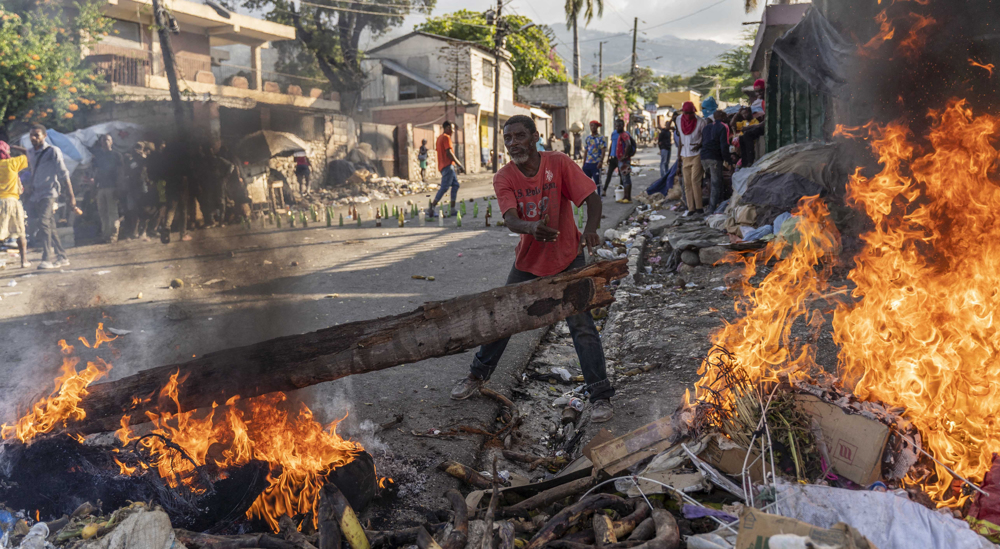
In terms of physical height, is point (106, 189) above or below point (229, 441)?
above

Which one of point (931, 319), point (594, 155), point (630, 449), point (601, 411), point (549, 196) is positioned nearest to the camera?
point (630, 449)

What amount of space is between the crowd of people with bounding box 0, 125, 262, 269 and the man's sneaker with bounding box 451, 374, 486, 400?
2.19m

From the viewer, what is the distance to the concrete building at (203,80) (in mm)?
4422

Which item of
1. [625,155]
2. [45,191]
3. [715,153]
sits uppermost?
[625,155]

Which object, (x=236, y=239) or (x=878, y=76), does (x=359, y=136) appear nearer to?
(x=236, y=239)

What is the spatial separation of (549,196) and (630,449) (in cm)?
169

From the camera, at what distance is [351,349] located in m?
3.01

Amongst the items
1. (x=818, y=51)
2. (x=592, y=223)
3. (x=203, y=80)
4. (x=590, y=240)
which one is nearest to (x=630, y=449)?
(x=590, y=240)

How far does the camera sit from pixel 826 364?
436 centimetres

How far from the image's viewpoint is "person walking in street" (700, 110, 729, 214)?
1030cm

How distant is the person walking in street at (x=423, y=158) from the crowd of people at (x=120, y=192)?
1389 cm

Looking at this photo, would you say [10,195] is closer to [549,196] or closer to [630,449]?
[549,196]

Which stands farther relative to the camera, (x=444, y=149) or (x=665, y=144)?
(x=665, y=144)

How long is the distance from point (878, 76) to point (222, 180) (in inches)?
239
